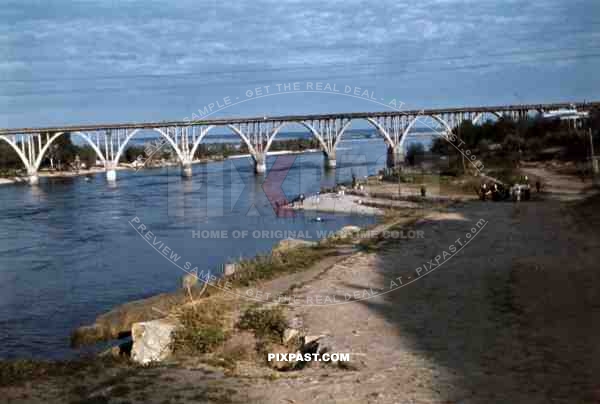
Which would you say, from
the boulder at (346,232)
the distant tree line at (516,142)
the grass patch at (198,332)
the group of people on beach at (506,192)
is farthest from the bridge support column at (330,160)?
the grass patch at (198,332)

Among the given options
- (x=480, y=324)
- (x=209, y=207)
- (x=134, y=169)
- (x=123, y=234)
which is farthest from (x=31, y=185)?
(x=480, y=324)

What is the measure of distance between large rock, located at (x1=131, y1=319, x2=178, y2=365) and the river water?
3133 millimetres

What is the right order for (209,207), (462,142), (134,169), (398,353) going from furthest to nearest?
(134,169), (462,142), (209,207), (398,353)

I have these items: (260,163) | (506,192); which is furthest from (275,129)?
(506,192)

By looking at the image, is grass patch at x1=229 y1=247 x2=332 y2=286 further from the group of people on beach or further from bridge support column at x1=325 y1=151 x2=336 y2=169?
bridge support column at x1=325 y1=151 x2=336 y2=169

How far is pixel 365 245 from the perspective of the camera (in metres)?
18.4

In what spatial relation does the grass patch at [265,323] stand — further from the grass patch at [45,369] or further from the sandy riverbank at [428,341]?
the grass patch at [45,369]

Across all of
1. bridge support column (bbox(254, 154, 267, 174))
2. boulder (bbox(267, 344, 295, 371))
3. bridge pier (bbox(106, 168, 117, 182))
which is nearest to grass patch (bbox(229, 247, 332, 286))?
boulder (bbox(267, 344, 295, 371))

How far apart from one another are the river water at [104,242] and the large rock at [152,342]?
3.13m

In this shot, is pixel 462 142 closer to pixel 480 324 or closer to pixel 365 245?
pixel 365 245

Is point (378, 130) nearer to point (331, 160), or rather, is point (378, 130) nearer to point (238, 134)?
point (331, 160)

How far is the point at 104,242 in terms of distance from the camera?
→ 2723cm

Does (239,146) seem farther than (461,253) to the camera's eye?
Yes

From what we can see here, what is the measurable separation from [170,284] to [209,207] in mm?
20116
